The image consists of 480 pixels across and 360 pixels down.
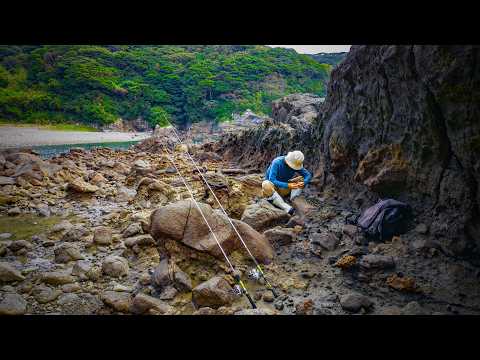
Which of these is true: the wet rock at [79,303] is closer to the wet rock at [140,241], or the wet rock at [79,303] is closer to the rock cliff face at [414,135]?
the wet rock at [140,241]

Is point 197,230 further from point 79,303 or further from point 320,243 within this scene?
point 320,243

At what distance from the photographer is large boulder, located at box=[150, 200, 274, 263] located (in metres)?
4.57

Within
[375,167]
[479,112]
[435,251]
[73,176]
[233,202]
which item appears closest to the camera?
[479,112]

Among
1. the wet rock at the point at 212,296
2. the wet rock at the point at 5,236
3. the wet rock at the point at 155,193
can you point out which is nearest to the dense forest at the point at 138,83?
the wet rock at the point at 155,193

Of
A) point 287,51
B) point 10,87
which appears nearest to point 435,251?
point 10,87

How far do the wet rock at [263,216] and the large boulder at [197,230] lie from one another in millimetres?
886

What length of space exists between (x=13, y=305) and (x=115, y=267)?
4.49 ft

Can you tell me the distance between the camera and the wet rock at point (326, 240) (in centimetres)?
514

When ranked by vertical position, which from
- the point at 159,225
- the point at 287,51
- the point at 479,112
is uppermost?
the point at 287,51

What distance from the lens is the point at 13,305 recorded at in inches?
141

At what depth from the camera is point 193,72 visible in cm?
6050

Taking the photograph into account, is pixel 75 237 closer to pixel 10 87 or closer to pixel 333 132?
pixel 333 132

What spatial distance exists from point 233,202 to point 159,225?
2859 mm

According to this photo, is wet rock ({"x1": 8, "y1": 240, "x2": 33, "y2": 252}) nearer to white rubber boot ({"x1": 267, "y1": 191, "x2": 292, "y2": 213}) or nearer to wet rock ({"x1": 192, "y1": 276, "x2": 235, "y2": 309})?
wet rock ({"x1": 192, "y1": 276, "x2": 235, "y2": 309})
